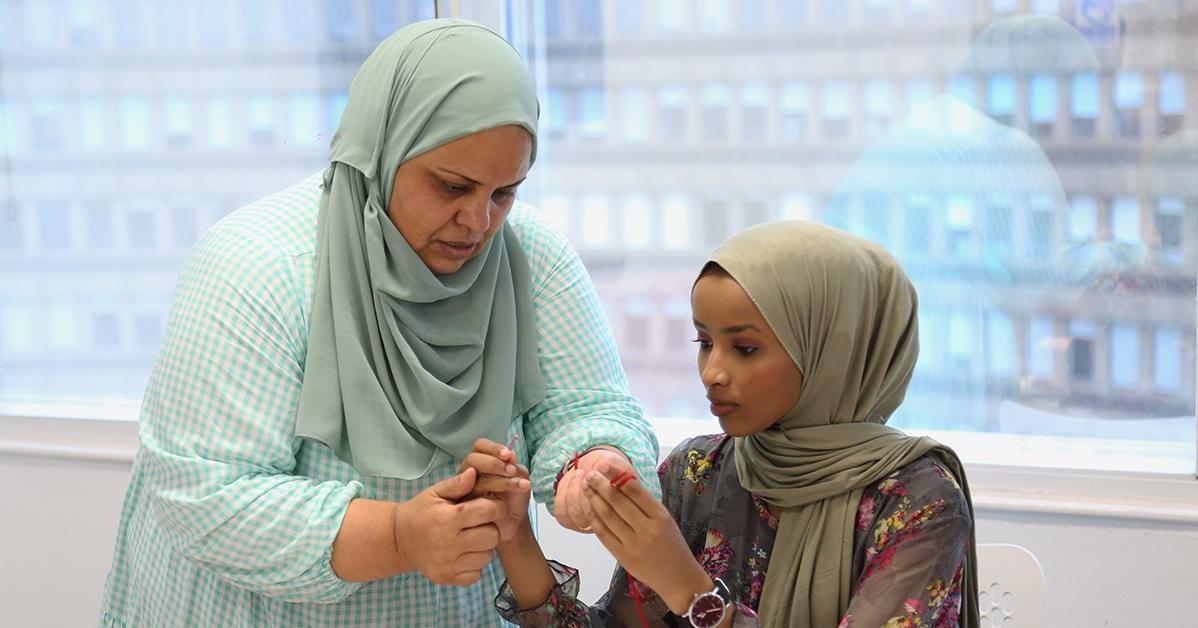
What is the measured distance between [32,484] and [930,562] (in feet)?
8.69

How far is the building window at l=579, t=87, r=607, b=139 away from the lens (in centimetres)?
289

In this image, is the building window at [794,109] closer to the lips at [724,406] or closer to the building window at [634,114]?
the building window at [634,114]

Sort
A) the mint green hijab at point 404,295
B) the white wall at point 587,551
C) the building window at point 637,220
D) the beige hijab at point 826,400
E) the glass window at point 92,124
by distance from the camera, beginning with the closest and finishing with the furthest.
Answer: the mint green hijab at point 404,295 < the beige hijab at point 826,400 < the white wall at point 587,551 < the building window at point 637,220 < the glass window at point 92,124

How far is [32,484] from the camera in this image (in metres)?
3.22

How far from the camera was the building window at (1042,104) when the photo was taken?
8.34 ft

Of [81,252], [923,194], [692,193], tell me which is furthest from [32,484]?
[923,194]

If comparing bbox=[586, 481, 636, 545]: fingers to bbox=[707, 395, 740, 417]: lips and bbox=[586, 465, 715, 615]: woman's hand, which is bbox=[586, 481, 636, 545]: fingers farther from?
bbox=[707, 395, 740, 417]: lips

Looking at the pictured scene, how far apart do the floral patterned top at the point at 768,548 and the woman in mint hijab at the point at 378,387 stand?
0.17 metres

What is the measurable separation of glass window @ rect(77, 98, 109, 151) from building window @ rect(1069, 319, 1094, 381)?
257cm

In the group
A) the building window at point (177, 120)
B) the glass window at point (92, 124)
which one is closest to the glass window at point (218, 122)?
the building window at point (177, 120)

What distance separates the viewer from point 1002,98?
2.58m

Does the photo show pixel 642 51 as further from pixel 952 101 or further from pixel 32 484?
pixel 32 484

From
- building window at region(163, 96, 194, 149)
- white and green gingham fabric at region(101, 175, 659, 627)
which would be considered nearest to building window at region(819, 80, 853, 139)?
white and green gingham fabric at region(101, 175, 659, 627)

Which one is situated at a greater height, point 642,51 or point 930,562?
point 642,51
